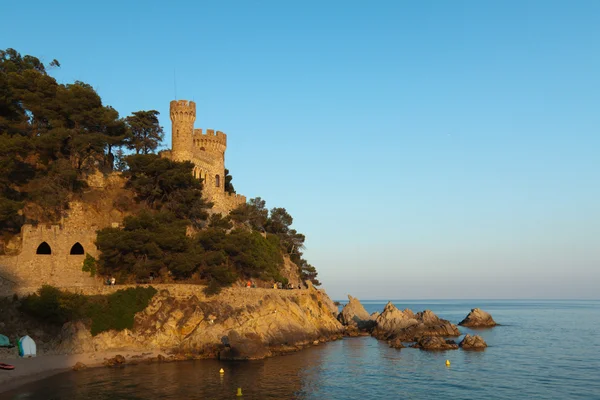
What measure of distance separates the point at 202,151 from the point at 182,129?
4.17 m

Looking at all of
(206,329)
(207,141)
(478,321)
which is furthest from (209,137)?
(478,321)

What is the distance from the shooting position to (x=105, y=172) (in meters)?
49.6

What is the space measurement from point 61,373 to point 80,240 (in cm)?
1108

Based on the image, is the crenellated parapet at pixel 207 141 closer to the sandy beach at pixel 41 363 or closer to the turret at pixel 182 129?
the turret at pixel 182 129

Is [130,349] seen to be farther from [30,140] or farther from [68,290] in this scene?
[30,140]

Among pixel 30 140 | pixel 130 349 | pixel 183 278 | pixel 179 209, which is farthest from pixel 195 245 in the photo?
pixel 30 140

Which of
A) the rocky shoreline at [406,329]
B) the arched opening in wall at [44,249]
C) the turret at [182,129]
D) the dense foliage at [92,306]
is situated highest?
the turret at [182,129]

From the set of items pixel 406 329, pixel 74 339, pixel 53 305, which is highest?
pixel 53 305

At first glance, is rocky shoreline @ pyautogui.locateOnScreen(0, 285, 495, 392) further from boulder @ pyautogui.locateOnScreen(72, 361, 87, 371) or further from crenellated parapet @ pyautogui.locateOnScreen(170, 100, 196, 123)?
crenellated parapet @ pyautogui.locateOnScreen(170, 100, 196, 123)

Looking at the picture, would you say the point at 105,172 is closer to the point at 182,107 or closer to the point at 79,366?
the point at 182,107

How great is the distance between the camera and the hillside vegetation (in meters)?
37.1

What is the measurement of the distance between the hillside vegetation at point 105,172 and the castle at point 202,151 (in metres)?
3.86

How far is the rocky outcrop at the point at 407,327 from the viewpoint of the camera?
50219 mm

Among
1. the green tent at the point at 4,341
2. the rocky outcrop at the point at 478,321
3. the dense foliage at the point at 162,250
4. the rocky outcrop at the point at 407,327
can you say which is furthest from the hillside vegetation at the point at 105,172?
the rocky outcrop at the point at 478,321
